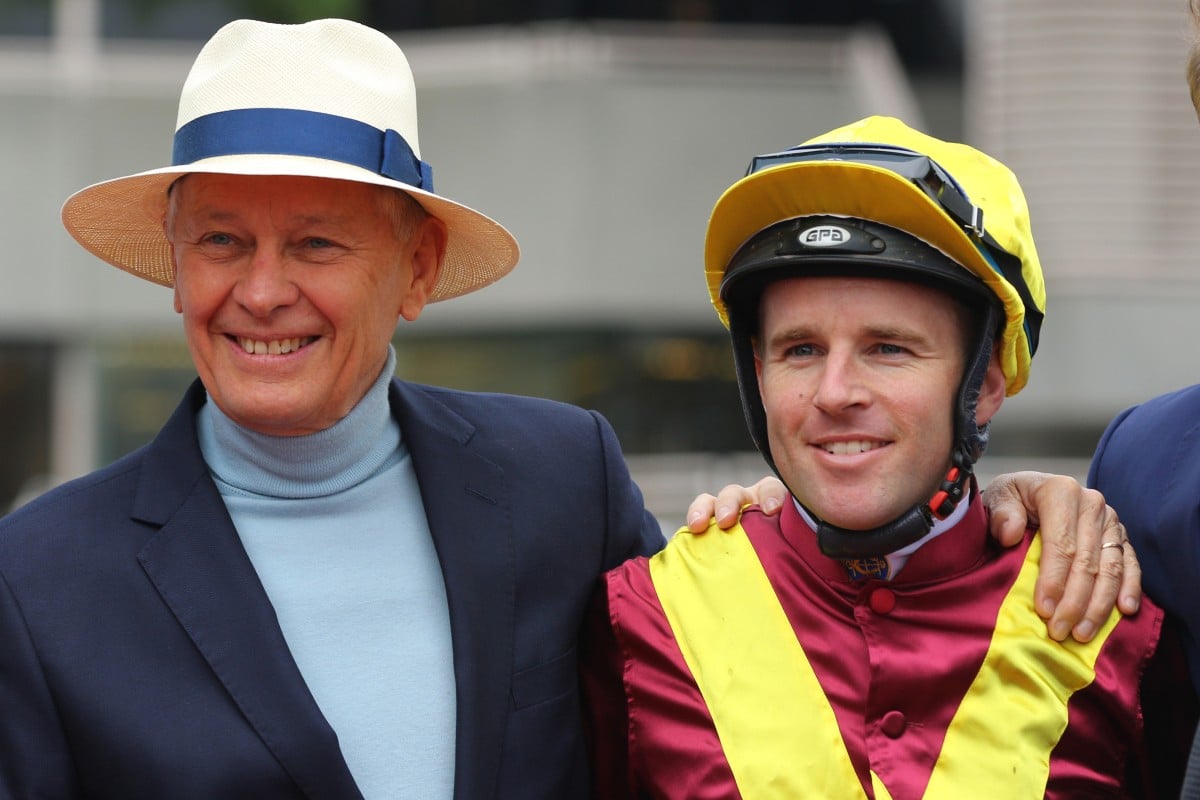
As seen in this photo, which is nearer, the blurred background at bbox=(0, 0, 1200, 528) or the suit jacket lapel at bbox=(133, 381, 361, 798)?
the suit jacket lapel at bbox=(133, 381, 361, 798)

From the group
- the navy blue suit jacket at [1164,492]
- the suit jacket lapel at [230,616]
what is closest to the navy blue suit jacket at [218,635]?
the suit jacket lapel at [230,616]

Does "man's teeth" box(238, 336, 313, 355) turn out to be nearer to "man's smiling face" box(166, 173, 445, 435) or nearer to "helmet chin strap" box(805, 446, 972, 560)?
"man's smiling face" box(166, 173, 445, 435)

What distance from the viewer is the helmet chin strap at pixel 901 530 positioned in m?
2.92

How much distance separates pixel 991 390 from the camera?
3.09 m

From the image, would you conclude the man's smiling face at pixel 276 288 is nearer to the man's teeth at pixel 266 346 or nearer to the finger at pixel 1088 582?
the man's teeth at pixel 266 346

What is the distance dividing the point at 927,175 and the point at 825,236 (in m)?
0.20

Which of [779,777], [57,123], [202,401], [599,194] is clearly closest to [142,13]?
[57,123]

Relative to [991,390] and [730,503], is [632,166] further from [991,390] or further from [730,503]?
[991,390]

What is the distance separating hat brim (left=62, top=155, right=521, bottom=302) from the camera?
301 centimetres

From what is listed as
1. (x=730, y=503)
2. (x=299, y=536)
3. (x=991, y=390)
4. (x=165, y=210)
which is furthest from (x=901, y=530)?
(x=165, y=210)

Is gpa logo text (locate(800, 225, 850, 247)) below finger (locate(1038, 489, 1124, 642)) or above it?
above

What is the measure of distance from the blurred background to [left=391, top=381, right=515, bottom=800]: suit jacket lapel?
8012 millimetres

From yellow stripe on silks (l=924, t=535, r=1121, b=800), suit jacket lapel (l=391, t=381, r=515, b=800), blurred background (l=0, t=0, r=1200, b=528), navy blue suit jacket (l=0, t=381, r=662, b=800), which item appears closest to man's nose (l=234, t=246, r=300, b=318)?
navy blue suit jacket (l=0, t=381, r=662, b=800)

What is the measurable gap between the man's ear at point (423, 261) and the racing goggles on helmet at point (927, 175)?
733 millimetres
